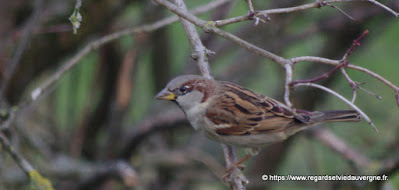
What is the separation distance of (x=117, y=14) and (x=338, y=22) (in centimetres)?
214

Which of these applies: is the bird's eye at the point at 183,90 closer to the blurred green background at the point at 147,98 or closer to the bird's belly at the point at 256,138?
the bird's belly at the point at 256,138

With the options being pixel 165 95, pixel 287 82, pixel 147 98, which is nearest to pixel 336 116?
pixel 165 95

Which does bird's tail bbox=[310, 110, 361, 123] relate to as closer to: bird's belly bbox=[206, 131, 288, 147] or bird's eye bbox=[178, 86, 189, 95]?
bird's belly bbox=[206, 131, 288, 147]

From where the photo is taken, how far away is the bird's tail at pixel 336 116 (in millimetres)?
3585

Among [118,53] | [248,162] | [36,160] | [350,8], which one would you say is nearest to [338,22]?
[350,8]

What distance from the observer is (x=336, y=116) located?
3.67m

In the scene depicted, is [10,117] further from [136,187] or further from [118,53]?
[118,53]

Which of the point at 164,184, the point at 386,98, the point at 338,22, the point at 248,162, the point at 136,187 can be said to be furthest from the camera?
the point at 386,98

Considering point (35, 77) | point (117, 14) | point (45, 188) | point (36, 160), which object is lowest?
point (45, 188)

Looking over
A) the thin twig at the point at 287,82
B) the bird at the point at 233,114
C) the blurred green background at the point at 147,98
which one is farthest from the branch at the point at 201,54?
the blurred green background at the point at 147,98

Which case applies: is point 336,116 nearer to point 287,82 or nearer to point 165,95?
point 165,95

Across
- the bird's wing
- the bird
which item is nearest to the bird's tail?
the bird

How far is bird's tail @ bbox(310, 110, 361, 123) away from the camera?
3.59 metres

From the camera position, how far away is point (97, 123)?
228 inches
